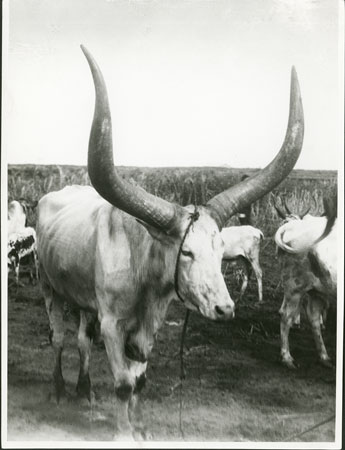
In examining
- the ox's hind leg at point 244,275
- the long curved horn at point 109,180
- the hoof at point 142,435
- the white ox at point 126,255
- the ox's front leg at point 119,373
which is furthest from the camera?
the ox's hind leg at point 244,275

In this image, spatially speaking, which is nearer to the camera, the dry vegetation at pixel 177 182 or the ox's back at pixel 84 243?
the ox's back at pixel 84 243

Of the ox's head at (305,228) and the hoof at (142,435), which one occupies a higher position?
the ox's head at (305,228)

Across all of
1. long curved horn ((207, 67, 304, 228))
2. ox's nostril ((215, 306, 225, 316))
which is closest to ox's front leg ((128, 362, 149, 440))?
ox's nostril ((215, 306, 225, 316))

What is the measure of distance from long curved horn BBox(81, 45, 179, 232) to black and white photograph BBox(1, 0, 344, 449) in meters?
0.20

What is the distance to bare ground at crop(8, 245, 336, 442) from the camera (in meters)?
3.14

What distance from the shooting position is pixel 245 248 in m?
3.23

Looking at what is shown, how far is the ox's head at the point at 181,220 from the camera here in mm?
2756

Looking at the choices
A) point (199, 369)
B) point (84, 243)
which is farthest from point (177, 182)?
point (199, 369)

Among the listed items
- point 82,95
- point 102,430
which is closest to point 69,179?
point 82,95

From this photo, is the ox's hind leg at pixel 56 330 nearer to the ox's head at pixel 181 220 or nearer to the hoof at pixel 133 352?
the hoof at pixel 133 352

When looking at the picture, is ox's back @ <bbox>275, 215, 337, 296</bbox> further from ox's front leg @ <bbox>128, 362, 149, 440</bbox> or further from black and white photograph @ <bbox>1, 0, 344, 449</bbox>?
ox's front leg @ <bbox>128, 362, 149, 440</bbox>

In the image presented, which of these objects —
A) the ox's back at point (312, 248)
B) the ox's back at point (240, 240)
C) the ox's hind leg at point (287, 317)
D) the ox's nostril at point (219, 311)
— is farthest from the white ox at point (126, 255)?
the ox's hind leg at point (287, 317)

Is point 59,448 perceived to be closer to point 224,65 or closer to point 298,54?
point 224,65

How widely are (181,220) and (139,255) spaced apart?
0.25m
